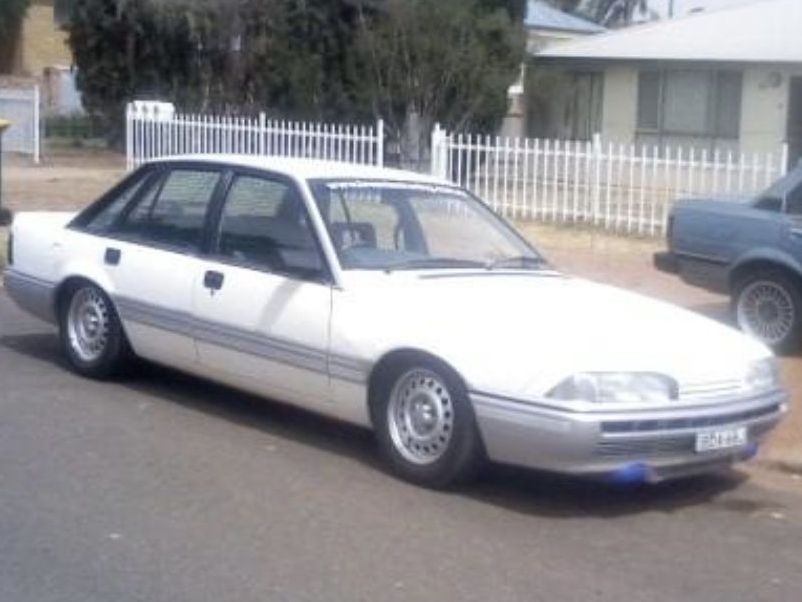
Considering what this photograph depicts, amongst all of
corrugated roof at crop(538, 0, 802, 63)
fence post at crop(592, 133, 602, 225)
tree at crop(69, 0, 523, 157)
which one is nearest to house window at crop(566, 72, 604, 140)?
corrugated roof at crop(538, 0, 802, 63)

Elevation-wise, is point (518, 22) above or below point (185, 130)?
above

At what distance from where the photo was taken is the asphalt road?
20.8 feet

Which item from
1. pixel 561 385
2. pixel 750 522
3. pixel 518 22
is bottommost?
pixel 750 522

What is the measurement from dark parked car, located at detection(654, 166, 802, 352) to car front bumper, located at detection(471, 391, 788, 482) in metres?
4.05

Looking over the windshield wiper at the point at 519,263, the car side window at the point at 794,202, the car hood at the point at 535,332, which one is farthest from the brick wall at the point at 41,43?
the car hood at the point at 535,332

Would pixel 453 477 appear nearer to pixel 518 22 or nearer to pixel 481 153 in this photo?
pixel 481 153

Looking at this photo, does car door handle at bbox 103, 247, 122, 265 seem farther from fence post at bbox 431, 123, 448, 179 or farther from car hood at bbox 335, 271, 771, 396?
fence post at bbox 431, 123, 448, 179

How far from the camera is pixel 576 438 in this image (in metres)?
7.17

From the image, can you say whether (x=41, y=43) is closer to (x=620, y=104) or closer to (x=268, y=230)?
(x=620, y=104)

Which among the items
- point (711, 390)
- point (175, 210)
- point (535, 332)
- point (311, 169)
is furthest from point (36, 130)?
point (711, 390)

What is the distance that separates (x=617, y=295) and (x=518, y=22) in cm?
2133

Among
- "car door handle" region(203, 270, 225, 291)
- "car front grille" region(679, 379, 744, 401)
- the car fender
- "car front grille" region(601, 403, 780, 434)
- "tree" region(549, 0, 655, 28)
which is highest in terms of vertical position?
"tree" region(549, 0, 655, 28)

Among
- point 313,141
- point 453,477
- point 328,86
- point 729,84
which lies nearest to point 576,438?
point 453,477

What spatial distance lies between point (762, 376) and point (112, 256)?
12.4 ft
